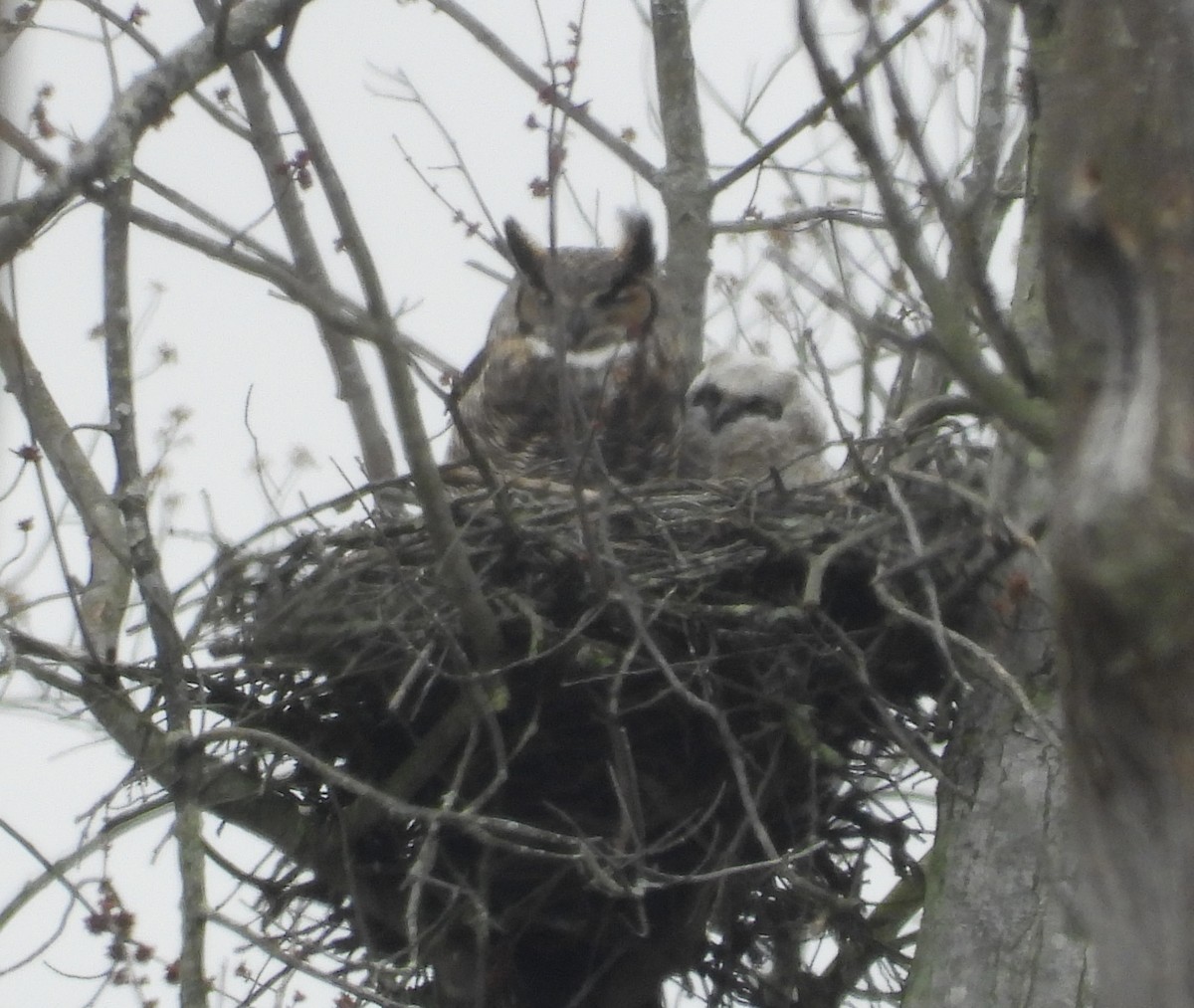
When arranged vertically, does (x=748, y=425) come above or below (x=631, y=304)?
below

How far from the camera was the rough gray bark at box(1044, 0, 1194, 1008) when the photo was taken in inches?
50.5

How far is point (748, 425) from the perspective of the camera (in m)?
4.17

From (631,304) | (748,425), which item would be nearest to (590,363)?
(631,304)

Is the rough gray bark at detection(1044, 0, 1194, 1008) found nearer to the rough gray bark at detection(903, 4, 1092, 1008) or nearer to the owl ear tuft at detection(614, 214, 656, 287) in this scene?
the rough gray bark at detection(903, 4, 1092, 1008)

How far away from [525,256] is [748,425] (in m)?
0.71

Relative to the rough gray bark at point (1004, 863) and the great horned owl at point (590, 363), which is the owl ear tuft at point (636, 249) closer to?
the great horned owl at point (590, 363)

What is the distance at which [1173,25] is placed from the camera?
138 centimetres

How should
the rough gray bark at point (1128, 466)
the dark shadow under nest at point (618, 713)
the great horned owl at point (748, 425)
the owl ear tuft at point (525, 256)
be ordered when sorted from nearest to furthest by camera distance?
the rough gray bark at point (1128, 466) → the dark shadow under nest at point (618, 713) → the great horned owl at point (748, 425) → the owl ear tuft at point (525, 256)

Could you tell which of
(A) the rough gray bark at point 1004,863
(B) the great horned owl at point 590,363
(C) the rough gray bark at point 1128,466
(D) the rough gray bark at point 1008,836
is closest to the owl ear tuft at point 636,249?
(B) the great horned owl at point 590,363

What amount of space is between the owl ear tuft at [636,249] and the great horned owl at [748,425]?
34cm

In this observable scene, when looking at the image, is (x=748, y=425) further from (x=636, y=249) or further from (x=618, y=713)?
(x=618, y=713)

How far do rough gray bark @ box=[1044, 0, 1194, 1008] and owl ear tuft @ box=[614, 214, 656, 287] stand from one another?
3.02 metres

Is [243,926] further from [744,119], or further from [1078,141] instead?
[744,119]

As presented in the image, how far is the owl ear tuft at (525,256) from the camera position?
4.38m
